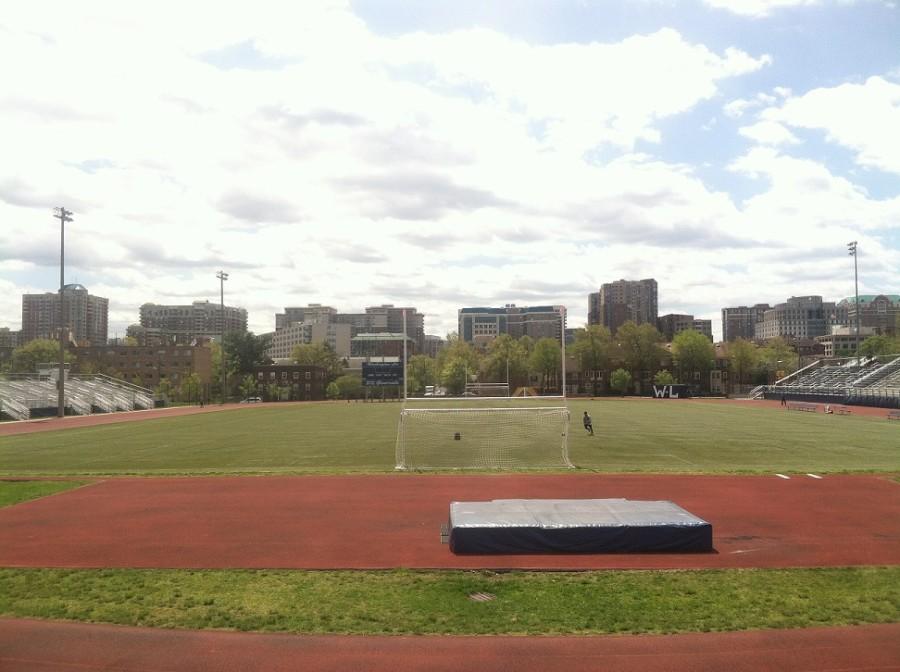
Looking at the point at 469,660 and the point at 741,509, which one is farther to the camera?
the point at 741,509

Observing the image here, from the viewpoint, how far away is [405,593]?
38.8ft

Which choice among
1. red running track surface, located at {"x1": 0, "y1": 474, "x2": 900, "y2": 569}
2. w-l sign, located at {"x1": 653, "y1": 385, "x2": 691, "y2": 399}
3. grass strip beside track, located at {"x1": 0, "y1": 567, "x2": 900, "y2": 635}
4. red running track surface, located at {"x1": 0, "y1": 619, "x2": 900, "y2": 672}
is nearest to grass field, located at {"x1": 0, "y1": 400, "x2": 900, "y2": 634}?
grass strip beside track, located at {"x1": 0, "y1": 567, "x2": 900, "y2": 635}

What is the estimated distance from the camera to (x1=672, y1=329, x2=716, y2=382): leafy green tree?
115500 millimetres

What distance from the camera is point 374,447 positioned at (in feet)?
112

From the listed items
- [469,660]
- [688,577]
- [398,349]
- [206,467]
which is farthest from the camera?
[398,349]

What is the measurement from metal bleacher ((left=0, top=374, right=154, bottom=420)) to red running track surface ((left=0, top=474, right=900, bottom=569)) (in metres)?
42.4

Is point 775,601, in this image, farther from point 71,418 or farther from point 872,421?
point 71,418

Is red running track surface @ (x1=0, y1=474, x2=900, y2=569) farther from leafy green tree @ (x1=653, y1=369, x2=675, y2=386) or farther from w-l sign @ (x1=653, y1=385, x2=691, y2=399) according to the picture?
leafy green tree @ (x1=653, y1=369, x2=675, y2=386)

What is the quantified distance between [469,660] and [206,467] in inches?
841

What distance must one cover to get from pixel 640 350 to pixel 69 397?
9211 centimetres

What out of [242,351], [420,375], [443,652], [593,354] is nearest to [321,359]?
[242,351]

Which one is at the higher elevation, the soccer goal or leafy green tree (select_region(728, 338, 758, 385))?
leafy green tree (select_region(728, 338, 758, 385))

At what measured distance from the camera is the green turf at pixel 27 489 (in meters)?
20.3

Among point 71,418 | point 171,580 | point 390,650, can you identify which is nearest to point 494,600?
point 390,650
